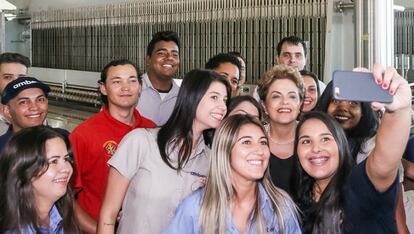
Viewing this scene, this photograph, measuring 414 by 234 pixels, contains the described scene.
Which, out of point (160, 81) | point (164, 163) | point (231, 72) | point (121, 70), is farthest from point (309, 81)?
point (164, 163)

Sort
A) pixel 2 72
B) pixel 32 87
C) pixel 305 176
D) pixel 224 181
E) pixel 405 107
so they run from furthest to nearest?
pixel 2 72
pixel 32 87
pixel 305 176
pixel 224 181
pixel 405 107

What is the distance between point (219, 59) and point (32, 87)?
1.28 meters

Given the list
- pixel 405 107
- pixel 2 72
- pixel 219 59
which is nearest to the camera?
pixel 405 107

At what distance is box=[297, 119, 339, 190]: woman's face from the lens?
2109 mm

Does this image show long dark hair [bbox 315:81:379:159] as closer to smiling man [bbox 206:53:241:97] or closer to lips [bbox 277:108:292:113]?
lips [bbox 277:108:292:113]

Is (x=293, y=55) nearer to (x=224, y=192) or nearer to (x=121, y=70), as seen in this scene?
(x=121, y=70)

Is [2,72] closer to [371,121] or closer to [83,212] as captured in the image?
[83,212]

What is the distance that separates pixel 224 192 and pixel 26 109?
1.47 m

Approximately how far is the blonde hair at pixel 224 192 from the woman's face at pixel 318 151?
163mm

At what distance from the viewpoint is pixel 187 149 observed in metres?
2.37

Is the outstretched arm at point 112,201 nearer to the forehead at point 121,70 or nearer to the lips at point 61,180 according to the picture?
the lips at point 61,180

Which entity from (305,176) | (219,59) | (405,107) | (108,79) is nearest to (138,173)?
(305,176)

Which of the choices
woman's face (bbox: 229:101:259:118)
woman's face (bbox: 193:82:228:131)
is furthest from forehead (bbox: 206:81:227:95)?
woman's face (bbox: 229:101:259:118)

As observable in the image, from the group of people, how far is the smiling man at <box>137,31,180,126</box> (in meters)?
0.66
